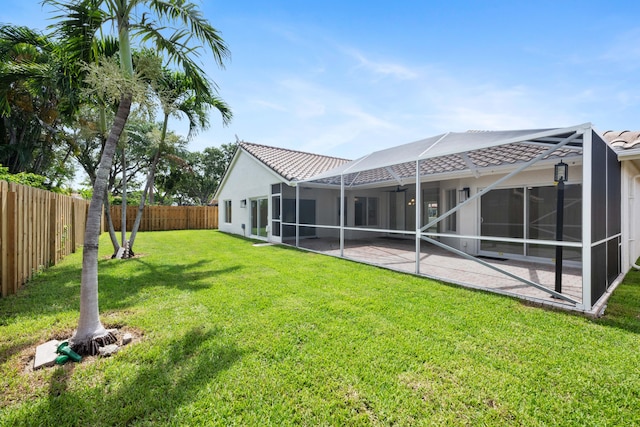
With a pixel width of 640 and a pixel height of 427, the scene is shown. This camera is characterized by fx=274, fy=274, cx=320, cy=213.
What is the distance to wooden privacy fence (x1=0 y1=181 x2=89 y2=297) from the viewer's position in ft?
15.0

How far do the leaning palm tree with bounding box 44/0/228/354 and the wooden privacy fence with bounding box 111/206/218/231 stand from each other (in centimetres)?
1811

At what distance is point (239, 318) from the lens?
12.6 ft

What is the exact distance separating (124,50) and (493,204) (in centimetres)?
984

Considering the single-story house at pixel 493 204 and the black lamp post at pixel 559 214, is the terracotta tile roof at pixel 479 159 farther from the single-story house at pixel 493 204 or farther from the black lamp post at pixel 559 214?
the black lamp post at pixel 559 214

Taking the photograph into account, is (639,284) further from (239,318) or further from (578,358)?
(239,318)

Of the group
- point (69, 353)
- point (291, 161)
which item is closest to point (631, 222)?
point (69, 353)

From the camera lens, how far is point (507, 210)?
8.52m

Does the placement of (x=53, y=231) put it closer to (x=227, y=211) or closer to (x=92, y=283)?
(x=92, y=283)

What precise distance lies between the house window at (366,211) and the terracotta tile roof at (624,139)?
9.25m

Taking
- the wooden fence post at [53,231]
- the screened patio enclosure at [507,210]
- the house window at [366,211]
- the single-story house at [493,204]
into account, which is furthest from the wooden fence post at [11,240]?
the house window at [366,211]

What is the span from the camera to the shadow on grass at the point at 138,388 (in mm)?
2043

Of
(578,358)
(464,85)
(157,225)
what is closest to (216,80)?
(578,358)

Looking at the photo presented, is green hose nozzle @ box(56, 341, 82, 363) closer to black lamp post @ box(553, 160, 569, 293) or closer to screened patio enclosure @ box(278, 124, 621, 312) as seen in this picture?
screened patio enclosure @ box(278, 124, 621, 312)

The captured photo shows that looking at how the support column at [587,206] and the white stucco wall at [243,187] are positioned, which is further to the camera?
the white stucco wall at [243,187]
